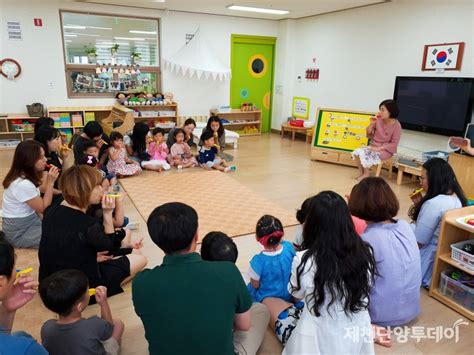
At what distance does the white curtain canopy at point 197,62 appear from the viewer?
22.9ft

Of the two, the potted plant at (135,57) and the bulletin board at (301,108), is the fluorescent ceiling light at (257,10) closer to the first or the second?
the bulletin board at (301,108)

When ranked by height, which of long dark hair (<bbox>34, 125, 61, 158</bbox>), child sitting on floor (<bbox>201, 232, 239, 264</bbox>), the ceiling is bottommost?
child sitting on floor (<bbox>201, 232, 239, 264</bbox>)

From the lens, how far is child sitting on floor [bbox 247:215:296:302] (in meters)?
1.93

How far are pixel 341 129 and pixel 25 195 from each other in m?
4.77

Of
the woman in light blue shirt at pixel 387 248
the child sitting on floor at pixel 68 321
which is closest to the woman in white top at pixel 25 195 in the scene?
the child sitting on floor at pixel 68 321

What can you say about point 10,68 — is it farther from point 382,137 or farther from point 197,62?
point 382,137

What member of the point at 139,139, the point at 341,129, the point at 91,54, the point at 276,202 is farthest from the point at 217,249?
the point at 91,54

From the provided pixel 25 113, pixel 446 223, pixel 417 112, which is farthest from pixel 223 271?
pixel 25 113

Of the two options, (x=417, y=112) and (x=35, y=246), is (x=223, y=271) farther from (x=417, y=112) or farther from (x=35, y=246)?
(x=417, y=112)

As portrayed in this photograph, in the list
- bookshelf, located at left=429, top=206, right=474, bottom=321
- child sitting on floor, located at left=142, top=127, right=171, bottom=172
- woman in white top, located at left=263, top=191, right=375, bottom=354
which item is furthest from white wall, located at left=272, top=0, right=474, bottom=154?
woman in white top, located at left=263, top=191, right=375, bottom=354

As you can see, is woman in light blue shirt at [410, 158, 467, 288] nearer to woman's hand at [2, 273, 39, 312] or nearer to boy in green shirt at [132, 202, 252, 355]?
boy in green shirt at [132, 202, 252, 355]

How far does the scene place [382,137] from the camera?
503 centimetres

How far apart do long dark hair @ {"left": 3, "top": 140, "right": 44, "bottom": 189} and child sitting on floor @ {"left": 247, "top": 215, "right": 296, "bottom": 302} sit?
1803 millimetres

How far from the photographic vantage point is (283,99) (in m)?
8.24
